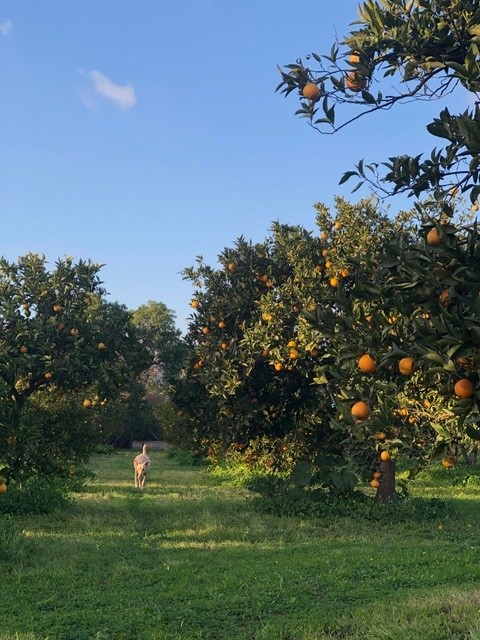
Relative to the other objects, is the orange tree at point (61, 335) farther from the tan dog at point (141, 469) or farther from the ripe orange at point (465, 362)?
the ripe orange at point (465, 362)

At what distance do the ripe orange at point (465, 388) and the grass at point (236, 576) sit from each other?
6.10 feet

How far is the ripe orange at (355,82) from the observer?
5200mm

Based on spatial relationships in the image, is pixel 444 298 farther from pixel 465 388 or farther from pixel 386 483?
pixel 386 483

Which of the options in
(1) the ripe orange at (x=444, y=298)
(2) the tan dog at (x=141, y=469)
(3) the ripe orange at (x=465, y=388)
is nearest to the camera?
(3) the ripe orange at (x=465, y=388)

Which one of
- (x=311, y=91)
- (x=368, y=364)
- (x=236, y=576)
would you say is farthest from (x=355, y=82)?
(x=236, y=576)

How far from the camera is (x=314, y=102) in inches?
208

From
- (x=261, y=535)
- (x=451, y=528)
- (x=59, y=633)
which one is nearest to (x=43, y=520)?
(x=261, y=535)

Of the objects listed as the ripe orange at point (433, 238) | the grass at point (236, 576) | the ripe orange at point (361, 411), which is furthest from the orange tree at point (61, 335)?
the ripe orange at point (433, 238)

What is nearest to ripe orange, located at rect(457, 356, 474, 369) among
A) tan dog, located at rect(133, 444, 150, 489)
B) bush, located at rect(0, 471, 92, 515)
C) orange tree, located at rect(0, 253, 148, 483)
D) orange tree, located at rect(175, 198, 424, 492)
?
orange tree, located at rect(175, 198, 424, 492)

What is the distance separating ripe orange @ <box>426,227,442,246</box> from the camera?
4.40 meters

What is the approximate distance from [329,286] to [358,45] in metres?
7.15

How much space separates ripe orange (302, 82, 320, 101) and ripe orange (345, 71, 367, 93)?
26 cm

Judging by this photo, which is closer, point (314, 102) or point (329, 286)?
point (314, 102)

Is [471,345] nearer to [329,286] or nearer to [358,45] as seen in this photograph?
[358,45]
